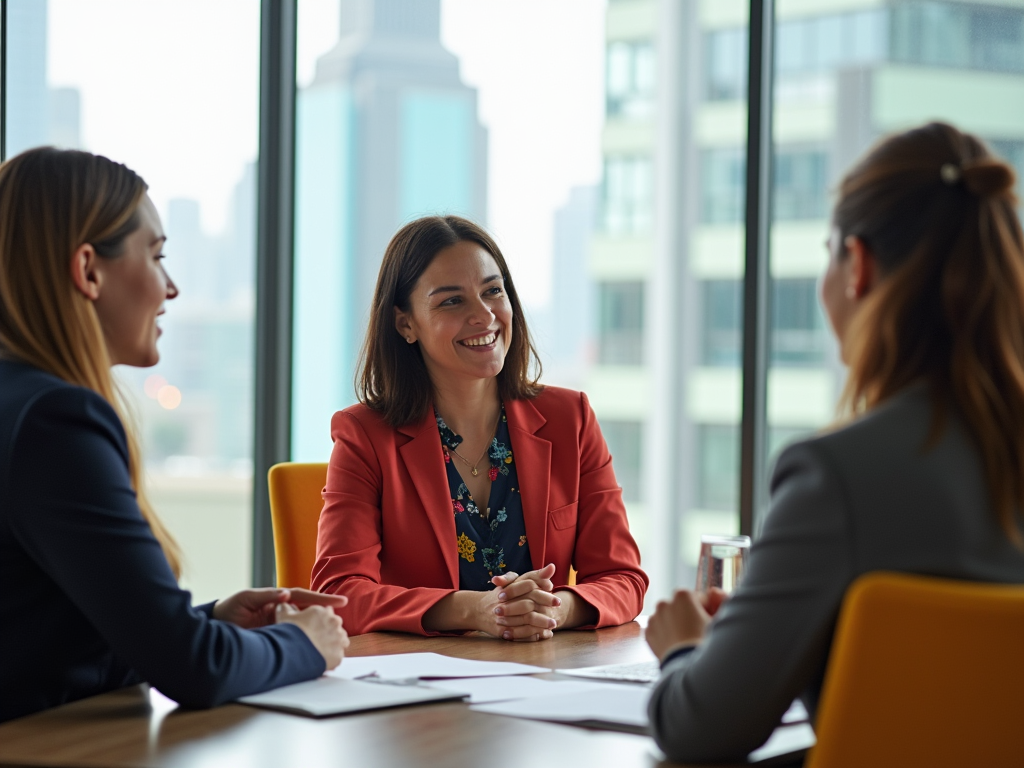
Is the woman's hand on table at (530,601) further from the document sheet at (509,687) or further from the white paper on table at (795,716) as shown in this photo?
the white paper on table at (795,716)

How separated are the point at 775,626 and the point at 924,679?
169 millimetres

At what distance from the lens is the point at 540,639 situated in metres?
2.06

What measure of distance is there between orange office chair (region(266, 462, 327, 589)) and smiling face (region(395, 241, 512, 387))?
0.39 meters

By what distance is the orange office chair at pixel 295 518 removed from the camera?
8.74ft

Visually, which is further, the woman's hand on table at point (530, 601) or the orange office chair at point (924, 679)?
the woman's hand on table at point (530, 601)

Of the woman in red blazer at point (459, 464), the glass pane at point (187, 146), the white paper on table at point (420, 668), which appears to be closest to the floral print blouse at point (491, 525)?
the woman in red blazer at point (459, 464)

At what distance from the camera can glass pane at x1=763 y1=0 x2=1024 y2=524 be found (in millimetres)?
3453

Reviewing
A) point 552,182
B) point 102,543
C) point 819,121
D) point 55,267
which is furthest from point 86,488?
point 552,182

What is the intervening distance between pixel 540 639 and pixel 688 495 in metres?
2.13

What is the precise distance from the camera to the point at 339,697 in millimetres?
1559

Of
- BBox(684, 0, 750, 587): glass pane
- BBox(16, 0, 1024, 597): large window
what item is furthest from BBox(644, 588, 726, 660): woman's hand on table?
BBox(16, 0, 1024, 597): large window

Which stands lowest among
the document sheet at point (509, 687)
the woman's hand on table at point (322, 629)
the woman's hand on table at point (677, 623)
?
the document sheet at point (509, 687)

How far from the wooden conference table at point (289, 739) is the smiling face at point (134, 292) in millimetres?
514

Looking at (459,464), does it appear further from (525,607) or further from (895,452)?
(895,452)
